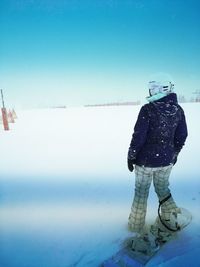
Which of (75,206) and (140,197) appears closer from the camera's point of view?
(140,197)

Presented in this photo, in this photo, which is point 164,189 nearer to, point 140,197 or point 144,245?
point 140,197

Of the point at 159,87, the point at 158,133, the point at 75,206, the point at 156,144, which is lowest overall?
the point at 75,206

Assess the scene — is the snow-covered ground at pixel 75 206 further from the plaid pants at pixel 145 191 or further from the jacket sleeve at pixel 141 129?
the jacket sleeve at pixel 141 129

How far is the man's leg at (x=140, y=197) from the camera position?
2.75 metres

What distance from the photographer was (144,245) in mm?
2564

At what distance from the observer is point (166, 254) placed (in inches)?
98.1

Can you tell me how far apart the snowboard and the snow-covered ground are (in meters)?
0.07

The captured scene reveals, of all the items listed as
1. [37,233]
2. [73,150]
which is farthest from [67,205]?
[73,150]

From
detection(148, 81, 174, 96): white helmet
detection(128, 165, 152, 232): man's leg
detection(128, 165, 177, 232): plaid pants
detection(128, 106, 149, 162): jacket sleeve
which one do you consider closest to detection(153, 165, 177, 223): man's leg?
detection(128, 165, 177, 232): plaid pants

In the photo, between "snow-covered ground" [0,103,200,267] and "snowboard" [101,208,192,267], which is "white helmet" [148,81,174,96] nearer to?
"snowboard" [101,208,192,267]

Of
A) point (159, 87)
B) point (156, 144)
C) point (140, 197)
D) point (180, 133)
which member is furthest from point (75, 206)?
point (159, 87)

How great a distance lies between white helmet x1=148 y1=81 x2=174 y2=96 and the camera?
2486 mm

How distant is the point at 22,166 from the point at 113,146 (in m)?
2.44

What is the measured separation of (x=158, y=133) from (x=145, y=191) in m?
0.59
